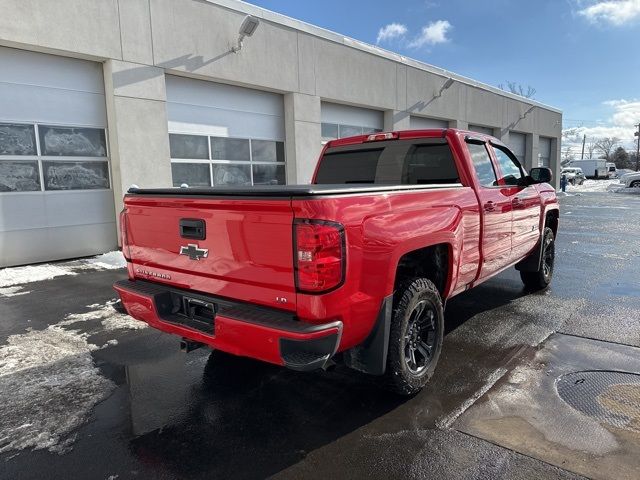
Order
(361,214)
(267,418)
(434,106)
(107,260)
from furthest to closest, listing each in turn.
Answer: (434,106)
(107,260)
(267,418)
(361,214)

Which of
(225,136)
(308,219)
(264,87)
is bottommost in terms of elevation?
(308,219)

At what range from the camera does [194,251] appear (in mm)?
3088

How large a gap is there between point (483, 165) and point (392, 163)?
0.90 metres

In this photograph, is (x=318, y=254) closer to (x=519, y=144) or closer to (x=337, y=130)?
(x=337, y=130)

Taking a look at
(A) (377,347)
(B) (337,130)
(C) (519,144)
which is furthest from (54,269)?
(C) (519,144)

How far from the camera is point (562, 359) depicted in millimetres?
4055

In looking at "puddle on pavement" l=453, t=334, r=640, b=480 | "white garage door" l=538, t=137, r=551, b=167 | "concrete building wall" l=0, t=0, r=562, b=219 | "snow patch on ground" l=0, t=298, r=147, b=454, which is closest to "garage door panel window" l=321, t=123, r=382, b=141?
"concrete building wall" l=0, t=0, r=562, b=219

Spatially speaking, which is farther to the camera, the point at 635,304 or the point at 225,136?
the point at 225,136

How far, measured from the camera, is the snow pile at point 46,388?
9.98 feet

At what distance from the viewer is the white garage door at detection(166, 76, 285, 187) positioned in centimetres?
1084

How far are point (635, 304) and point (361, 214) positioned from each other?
4.76 metres

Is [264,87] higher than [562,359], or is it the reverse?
[264,87]

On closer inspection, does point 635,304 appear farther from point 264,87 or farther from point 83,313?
point 264,87

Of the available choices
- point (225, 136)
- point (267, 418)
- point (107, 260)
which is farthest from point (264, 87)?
point (267, 418)
